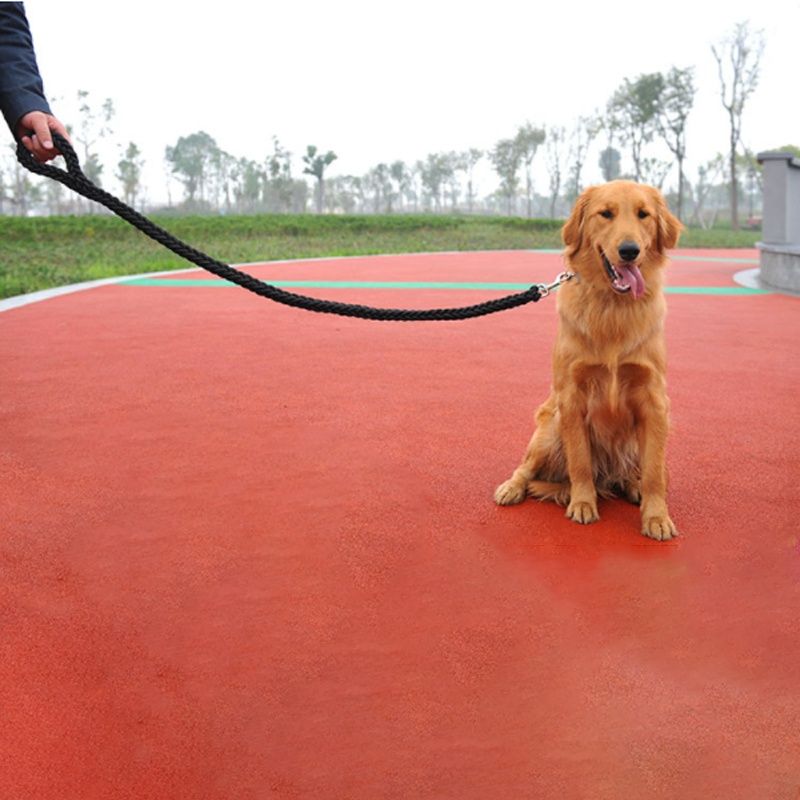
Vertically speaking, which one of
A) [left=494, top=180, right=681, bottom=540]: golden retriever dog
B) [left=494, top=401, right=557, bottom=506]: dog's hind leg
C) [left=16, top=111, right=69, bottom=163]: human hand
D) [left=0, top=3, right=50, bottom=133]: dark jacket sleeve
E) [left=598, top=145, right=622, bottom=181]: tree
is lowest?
[left=494, top=401, right=557, bottom=506]: dog's hind leg

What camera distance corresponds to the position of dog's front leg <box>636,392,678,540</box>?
11.1 ft

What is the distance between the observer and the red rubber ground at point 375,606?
207cm

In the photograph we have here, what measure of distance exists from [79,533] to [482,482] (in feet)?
5.73

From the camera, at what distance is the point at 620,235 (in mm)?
3266

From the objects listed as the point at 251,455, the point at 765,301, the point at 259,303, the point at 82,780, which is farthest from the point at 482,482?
the point at 765,301

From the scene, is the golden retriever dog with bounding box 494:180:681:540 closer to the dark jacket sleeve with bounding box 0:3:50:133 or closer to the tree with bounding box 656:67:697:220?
the dark jacket sleeve with bounding box 0:3:50:133

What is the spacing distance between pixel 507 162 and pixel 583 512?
5865cm

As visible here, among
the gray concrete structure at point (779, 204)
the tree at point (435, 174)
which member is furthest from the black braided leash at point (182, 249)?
the tree at point (435, 174)

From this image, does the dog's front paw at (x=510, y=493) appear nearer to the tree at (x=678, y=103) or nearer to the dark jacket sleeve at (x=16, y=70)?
the dark jacket sleeve at (x=16, y=70)

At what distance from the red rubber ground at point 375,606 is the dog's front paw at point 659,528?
0.05 m

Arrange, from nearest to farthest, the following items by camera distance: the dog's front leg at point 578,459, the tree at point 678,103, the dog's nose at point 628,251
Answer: the dog's nose at point 628,251 → the dog's front leg at point 578,459 → the tree at point 678,103

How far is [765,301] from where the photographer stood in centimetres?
1100

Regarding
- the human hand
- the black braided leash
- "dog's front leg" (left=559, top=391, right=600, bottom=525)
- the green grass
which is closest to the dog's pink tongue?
the black braided leash

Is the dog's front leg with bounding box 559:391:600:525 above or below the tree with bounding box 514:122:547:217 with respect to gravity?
below
